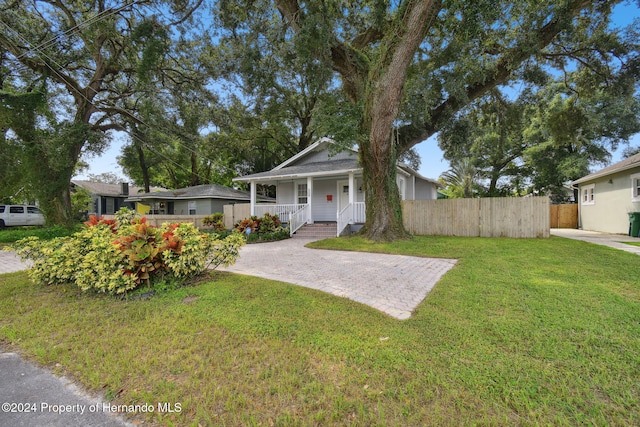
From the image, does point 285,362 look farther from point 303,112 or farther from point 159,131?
point 303,112

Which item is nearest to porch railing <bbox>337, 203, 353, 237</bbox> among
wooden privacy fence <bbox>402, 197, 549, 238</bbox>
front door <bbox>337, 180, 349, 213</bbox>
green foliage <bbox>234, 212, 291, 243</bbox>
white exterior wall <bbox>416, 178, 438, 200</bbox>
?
front door <bbox>337, 180, 349, 213</bbox>

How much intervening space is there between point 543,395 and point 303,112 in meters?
22.8

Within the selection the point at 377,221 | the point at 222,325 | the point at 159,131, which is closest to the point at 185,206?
the point at 159,131

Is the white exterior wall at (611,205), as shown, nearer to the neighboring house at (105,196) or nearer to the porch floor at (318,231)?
the porch floor at (318,231)

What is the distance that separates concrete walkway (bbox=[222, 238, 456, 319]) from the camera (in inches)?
160

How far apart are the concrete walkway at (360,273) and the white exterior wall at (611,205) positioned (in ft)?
36.9

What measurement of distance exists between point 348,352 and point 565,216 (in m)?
21.2

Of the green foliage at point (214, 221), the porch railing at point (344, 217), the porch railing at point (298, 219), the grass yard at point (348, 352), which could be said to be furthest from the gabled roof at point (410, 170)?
the grass yard at point (348, 352)

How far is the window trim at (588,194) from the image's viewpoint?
48.5ft

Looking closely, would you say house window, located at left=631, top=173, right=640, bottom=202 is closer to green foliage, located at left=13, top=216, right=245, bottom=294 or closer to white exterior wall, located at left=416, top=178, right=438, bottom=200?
white exterior wall, located at left=416, top=178, right=438, bottom=200

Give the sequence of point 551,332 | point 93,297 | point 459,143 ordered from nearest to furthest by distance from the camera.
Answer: point 551,332, point 93,297, point 459,143

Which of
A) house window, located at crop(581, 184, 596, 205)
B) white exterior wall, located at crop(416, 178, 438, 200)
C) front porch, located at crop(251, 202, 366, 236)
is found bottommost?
front porch, located at crop(251, 202, 366, 236)

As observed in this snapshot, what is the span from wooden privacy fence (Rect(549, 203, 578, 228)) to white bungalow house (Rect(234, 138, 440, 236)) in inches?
349

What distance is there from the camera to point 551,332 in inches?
108
